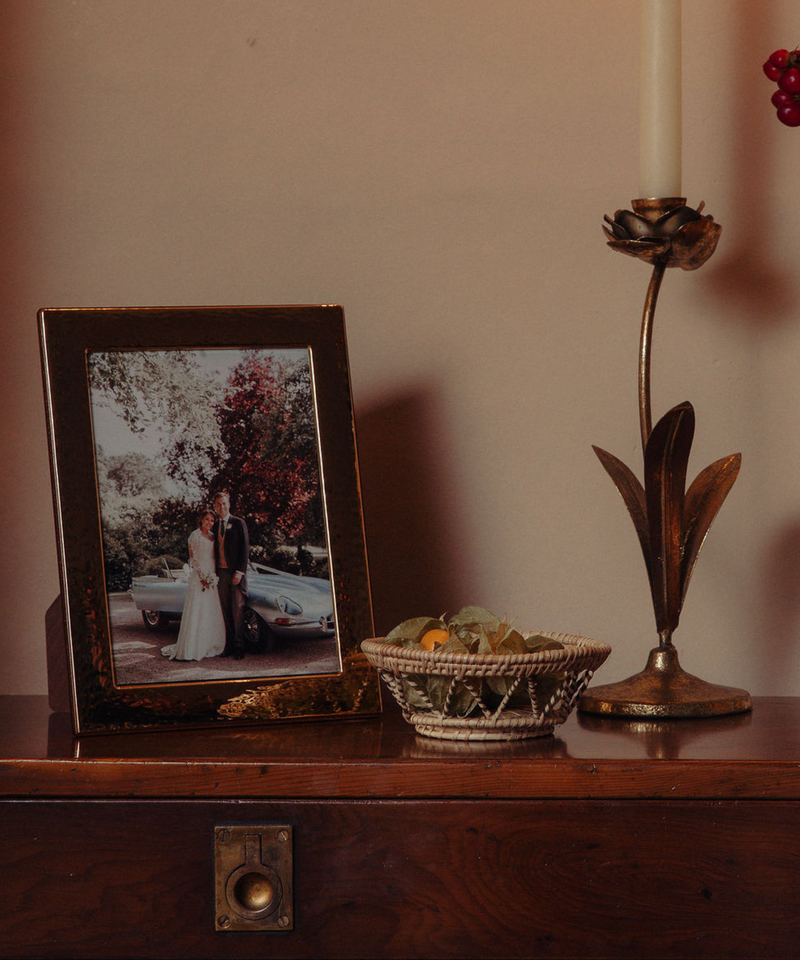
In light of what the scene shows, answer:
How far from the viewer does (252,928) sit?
29.4 inches

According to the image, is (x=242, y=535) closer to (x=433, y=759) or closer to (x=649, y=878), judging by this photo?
(x=433, y=759)

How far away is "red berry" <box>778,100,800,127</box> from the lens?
98 cm

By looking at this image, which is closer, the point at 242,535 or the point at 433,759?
the point at 433,759

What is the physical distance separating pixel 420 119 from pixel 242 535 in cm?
50

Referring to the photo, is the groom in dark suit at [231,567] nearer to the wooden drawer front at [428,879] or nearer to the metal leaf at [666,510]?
the wooden drawer front at [428,879]

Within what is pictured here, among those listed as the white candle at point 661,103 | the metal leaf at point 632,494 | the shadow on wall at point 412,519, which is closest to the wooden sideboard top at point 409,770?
the metal leaf at point 632,494

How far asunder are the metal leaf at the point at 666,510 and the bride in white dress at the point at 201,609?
393mm

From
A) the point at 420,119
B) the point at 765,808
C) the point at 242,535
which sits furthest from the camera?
the point at 420,119

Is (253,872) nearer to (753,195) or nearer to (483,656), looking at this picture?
(483,656)

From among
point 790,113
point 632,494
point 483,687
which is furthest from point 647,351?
A: point 483,687

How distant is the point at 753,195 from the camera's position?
110 centimetres

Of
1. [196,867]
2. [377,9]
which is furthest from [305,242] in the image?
[196,867]

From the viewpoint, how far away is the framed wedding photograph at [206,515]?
88cm

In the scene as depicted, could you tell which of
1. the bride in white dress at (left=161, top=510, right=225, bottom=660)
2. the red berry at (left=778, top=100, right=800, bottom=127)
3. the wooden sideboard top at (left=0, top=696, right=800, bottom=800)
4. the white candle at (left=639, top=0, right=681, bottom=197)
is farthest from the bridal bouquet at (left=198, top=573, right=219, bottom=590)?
the red berry at (left=778, top=100, right=800, bottom=127)
